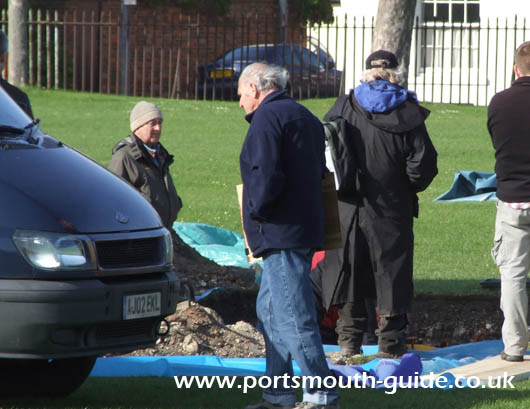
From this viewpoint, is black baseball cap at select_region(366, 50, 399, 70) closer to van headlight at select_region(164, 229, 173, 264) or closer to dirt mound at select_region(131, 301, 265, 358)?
dirt mound at select_region(131, 301, 265, 358)

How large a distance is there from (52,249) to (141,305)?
60 cm

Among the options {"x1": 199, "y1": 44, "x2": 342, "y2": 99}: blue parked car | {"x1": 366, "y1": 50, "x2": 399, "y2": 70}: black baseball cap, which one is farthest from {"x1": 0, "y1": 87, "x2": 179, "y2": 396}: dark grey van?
{"x1": 199, "y1": 44, "x2": 342, "y2": 99}: blue parked car

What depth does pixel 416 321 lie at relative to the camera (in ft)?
33.1

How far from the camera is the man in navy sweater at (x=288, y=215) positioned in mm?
5621

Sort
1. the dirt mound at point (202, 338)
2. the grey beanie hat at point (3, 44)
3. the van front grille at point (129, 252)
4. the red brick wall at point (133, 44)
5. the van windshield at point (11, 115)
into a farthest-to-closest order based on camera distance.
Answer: the red brick wall at point (133, 44) < the dirt mound at point (202, 338) < the grey beanie hat at point (3, 44) < the van windshield at point (11, 115) < the van front grille at point (129, 252)

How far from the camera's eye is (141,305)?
567cm

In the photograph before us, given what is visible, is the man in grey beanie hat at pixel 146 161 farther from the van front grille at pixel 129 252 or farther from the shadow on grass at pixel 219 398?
the van front grille at pixel 129 252

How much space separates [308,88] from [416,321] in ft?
56.0

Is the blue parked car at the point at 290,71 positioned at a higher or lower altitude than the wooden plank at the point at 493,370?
higher

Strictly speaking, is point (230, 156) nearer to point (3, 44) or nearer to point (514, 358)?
point (3, 44)

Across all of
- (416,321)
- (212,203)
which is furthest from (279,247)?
(212,203)

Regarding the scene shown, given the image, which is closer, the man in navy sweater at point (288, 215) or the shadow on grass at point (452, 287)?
the man in navy sweater at point (288, 215)

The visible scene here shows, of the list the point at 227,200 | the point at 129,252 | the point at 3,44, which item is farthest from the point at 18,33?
the point at 129,252

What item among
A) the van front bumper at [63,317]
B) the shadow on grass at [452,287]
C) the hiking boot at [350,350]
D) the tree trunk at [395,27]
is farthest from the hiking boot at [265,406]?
the tree trunk at [395,27]
